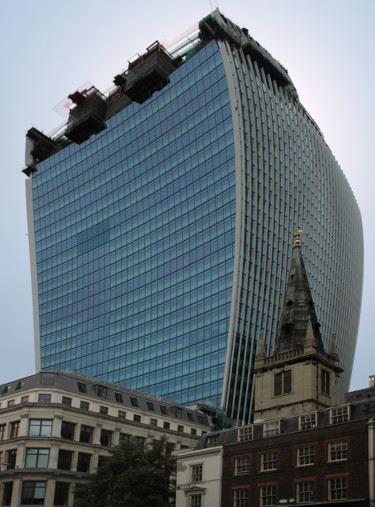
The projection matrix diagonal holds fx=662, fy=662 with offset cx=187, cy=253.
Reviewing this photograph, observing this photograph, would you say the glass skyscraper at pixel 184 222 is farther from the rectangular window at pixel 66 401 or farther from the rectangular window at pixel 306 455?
the rectangular window at pixel 306 455

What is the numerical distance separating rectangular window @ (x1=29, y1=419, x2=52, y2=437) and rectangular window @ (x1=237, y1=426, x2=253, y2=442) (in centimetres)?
2701

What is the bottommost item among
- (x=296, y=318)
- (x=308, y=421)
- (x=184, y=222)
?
(x=308, y=421)

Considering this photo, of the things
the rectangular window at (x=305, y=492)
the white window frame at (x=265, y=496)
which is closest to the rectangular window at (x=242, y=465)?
the white window frame at (x=265, y=496)

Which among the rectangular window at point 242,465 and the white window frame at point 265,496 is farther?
the rectangular window at point 242,465

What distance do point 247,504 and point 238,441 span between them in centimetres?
642

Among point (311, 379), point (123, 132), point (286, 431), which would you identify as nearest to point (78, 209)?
point (123, 132)

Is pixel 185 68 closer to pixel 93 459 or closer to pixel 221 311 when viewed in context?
pixel 221 311

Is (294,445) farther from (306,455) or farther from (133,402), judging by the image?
(133,402)

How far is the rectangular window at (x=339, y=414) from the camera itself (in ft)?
191

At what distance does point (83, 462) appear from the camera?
276 feet

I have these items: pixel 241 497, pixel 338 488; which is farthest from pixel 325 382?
pixel 338 488

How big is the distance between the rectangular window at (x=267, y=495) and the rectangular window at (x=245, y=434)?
18.5ft

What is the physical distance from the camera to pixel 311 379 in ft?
254

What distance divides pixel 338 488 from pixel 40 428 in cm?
4085
